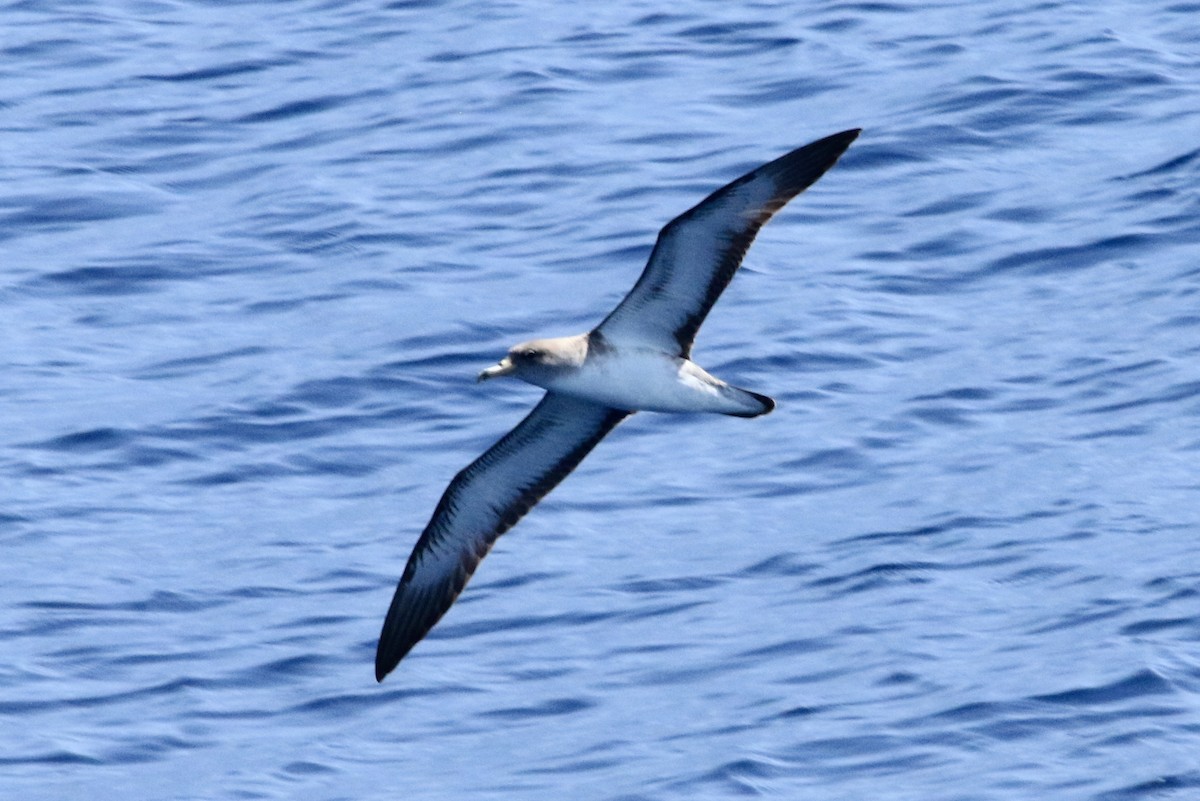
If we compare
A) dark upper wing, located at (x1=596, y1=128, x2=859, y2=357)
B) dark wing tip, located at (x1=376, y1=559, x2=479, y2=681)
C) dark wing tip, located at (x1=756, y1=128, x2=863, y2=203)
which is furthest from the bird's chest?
dark wing tip, located at (x1=376, y1=559, x2=479, y2=681)

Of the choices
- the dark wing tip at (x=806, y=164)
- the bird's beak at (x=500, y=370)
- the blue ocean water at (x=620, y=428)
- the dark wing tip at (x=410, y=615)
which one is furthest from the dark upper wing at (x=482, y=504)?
the dark wing tip at (x=806, y=164)

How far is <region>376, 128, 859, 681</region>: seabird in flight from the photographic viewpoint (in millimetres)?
11539

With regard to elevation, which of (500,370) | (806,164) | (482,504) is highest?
(806,164)

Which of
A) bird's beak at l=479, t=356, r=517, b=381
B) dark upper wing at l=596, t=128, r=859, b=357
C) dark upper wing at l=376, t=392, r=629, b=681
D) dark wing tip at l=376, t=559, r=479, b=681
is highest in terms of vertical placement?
dark upper wing at l=596, t=128, r=859, b=357

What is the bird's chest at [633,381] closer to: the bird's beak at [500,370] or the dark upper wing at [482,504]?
the bird's beak at [500,370]

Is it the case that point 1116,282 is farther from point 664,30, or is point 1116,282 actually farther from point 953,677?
point 664,30

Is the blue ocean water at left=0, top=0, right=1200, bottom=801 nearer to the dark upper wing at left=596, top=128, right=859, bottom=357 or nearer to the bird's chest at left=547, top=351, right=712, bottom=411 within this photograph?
the bird's chest at left=547, top=351, right=712, bottom=411

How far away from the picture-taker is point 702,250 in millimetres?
11742

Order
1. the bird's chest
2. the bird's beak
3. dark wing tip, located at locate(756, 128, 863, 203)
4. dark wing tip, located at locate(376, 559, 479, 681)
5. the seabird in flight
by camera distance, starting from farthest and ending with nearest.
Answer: dark wing tip, located at locate(376, 559, 479, 681) < the bird's chest < the bird's beak < the seabird in flight < dark wing tip, located at locate(756, 128, 863, 203)

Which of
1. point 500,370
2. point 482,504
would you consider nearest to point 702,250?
point 500,370

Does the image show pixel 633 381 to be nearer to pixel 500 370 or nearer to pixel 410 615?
pixel 500 370

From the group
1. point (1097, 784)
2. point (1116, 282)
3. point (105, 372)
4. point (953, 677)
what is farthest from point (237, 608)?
point (1116, 282)

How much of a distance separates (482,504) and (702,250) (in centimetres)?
221

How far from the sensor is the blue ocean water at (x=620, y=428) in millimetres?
12945
